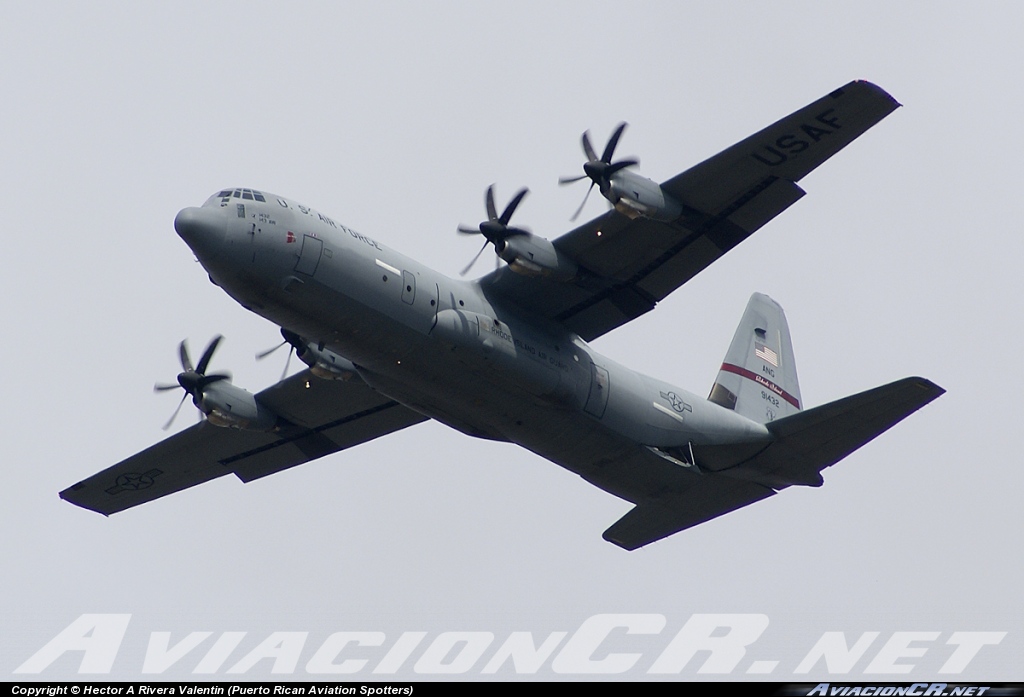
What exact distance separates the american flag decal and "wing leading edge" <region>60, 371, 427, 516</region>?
31.0 ft

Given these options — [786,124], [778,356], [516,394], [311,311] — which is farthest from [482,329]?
[778,356]

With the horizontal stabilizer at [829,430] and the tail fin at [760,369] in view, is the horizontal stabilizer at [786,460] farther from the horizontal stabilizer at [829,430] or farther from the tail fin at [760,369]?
the tail fin at [760,369]

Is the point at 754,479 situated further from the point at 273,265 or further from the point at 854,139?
the point at 273,265

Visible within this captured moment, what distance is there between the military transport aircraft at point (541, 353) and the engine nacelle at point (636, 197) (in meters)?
0.04

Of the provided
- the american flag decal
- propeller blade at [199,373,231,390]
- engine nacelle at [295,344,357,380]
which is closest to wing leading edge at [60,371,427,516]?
propeller blade at [199,373,231,390]

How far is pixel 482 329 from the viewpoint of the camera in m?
33.4

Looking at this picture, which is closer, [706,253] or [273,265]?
[273,265]

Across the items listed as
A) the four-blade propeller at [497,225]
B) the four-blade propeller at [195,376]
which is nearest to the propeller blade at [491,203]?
the four-blade propeller at [497,225]

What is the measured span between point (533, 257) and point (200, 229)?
7.16m

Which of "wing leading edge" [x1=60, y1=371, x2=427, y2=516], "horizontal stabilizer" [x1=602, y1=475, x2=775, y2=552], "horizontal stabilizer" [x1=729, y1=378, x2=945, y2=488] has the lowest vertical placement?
"horizontal stabilizer" [x1=602, y1=475, x2=775, y2=552]

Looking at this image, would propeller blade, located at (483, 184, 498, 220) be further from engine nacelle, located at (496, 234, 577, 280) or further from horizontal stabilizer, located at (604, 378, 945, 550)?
horizontal stabilizer, located at (604, 378, 945, 550)

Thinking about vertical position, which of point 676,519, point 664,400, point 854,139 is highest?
point 854,139

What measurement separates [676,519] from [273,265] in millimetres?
→ 12609

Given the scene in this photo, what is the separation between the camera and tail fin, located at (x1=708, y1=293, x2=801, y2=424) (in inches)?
1575
